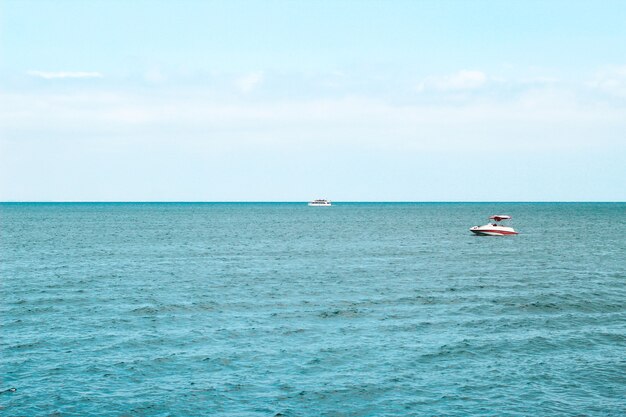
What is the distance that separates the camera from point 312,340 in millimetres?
37312

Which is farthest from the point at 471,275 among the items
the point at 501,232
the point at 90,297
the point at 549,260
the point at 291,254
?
the point at 501,232

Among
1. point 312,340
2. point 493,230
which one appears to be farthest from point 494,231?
point 312,340

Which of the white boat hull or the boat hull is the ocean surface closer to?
the white boat hull

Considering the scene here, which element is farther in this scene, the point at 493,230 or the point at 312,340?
the point at 493,230

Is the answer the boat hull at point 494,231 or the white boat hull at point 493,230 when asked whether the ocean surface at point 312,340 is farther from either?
the boat hull at point 494,231

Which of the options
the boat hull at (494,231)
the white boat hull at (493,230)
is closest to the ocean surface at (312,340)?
the white boat hull at (493,230)

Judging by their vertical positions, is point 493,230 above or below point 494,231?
above

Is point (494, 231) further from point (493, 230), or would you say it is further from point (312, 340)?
point (312, 340)

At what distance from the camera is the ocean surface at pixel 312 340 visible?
27.7m

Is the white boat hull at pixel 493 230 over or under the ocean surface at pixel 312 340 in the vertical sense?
over

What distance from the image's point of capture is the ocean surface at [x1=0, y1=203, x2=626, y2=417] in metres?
27.7

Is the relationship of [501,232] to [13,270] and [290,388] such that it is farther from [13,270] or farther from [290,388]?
[290,388]

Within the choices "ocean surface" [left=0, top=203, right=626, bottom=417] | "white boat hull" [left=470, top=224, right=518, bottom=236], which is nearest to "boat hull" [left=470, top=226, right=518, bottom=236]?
"white boat hull" [left=470, top=224, right=518, bottom=236]

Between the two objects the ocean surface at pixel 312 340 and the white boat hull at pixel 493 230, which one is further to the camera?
the white boat hull at pixel 493 230
